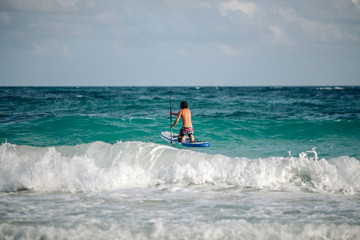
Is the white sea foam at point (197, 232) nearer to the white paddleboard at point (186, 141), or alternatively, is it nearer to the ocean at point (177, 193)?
the ocean at point (177, 193)

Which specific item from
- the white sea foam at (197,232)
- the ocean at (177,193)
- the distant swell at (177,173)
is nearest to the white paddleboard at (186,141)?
the ocean at (177,193)

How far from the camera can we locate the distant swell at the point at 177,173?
21.3ft

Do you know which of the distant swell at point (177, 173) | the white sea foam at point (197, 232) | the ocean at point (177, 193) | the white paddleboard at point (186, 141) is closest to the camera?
the white sea foam at point (197, 232)

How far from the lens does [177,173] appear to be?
711 centimetres

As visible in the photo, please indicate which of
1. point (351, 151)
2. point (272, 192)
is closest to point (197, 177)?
point (272, 192)

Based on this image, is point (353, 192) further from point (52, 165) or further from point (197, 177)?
point (52, 165)

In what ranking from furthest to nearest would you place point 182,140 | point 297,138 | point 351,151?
point 297,138, point 182,140, point 351,151

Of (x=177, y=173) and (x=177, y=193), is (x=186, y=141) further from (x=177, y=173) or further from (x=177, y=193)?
(x=177, y=193)

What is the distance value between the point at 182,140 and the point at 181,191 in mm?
4581

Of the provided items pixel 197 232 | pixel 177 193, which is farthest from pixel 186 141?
pixel 197 232

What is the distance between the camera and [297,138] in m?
12.5

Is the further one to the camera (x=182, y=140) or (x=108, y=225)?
(x=182, y=140)

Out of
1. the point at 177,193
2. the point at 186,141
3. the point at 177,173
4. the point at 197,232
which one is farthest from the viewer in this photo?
the point at 186,141

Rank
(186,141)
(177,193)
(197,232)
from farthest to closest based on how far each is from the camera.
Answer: (186,141), (177,193), (197,232)
